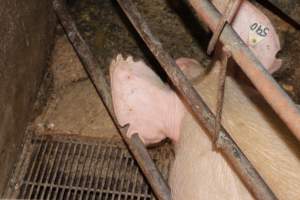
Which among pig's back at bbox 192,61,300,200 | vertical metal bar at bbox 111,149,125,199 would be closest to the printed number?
pig's back at bbox 192,61,300,200

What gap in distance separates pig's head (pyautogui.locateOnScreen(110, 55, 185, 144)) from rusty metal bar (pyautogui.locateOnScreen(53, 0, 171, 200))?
0.19 feet

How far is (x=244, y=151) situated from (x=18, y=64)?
124cm

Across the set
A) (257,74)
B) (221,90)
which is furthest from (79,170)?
(257,74)

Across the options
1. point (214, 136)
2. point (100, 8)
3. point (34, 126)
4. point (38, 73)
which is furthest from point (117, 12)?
point (214, 136)

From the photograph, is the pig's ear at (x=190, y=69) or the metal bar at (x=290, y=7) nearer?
the pig's ear at (x=190, y=69)

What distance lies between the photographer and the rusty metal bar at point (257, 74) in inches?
59.2

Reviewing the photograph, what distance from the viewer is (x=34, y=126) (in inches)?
119

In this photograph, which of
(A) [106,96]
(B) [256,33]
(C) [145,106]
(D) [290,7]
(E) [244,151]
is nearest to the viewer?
(E) [244,151]

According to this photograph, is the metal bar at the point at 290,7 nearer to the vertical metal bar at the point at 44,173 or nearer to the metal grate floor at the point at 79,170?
the metal grate floor at the point at 79,170

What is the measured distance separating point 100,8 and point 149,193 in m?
1.30

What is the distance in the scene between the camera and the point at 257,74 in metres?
1.59

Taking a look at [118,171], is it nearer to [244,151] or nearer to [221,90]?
[244,151]

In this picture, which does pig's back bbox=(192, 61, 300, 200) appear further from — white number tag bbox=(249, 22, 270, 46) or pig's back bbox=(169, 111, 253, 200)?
white number tag bbox=(249, 22, 270, 46)

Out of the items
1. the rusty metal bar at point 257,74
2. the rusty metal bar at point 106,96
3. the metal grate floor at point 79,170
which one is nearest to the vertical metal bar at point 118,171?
the metal grate floor at point 79,170
